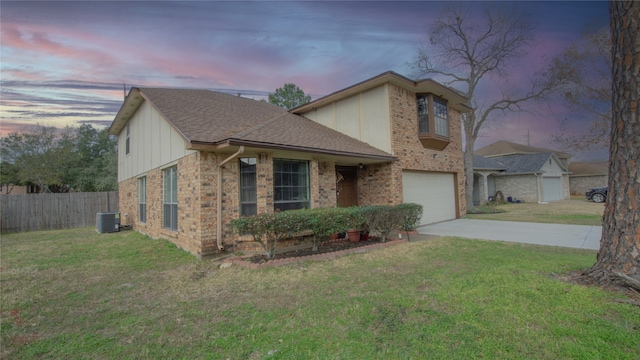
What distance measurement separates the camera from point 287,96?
87.7 ft

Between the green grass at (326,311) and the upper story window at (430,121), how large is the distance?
232 inches

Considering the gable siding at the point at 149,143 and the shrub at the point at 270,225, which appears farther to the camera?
the gable siding at the point at 149,143

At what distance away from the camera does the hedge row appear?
609 centimetres

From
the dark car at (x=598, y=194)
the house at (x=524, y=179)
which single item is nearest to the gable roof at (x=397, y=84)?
the house at (x=524, y=179)

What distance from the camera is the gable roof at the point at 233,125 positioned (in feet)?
22.4

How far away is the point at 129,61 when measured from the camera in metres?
9.77

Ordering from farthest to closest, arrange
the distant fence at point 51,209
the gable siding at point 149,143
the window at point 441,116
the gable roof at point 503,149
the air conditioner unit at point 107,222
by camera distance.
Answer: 1. the gable roof at point 503,149
2. the distant fence at point 51,209
3. the air conditioner unit at point 107,222
4. the window at point 441,116
5. the gable siding at point 149,143

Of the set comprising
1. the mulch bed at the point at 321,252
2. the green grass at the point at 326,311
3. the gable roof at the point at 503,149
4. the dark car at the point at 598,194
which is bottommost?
the green grass at the point at 326,311

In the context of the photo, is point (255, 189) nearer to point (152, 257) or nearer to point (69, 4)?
point (152, 257)

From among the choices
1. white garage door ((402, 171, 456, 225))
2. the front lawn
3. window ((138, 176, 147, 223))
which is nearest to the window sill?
white garage door ((402, 171, 456, 225))

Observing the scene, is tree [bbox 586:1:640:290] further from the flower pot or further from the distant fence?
the distant fence

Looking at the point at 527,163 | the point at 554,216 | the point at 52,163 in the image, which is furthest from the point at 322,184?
the point at 52,163

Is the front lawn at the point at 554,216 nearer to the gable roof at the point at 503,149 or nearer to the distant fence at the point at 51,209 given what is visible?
the distant fence at the point at 51,209

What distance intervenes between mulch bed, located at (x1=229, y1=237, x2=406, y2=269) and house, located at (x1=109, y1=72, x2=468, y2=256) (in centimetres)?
113
